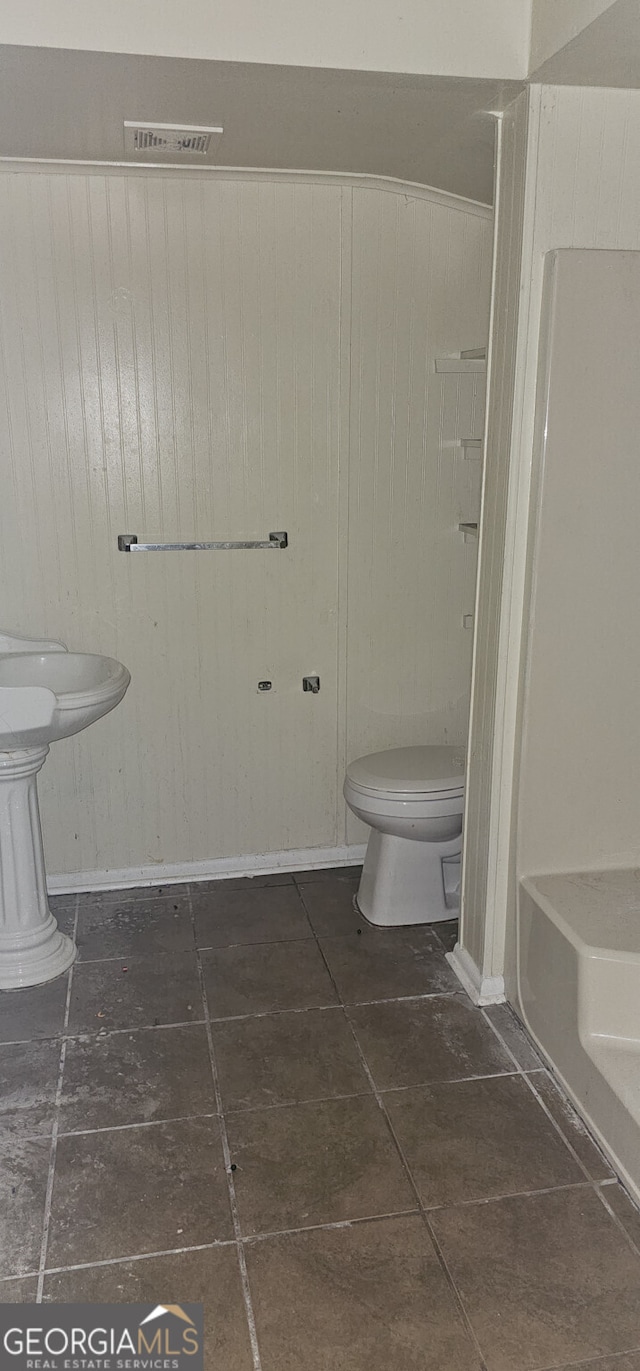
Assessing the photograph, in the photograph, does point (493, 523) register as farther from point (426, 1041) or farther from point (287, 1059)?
point (287, 1059)

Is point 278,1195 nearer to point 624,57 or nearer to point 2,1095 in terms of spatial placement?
point 2,1095

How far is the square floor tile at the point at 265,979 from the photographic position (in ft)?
8.32

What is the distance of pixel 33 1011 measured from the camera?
2.52 m

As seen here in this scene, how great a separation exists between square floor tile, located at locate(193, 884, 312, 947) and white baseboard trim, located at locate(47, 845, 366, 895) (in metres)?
0.10

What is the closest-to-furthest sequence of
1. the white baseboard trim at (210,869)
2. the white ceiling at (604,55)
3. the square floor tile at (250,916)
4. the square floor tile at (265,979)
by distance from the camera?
the white ceiling at (604,55)
the square floor tile at (265,979)
the square floor tile at (250,916)
the white baseboard trim at (210,869)

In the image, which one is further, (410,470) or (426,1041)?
(410,470)

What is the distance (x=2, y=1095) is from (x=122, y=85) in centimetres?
217

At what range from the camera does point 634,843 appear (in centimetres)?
243

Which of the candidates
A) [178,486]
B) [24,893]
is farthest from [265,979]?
[178,486]

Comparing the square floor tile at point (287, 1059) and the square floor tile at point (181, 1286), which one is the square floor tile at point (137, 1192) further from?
the square floor tile at point (287, 1059)

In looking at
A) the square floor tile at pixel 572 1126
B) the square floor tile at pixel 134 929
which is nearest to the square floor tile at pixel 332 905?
the square floor tile at pixel 134 929

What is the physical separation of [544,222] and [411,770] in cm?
149

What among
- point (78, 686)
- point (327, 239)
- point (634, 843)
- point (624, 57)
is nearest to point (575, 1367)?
point (634, 843)

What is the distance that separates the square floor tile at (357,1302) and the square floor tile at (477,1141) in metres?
0.14
